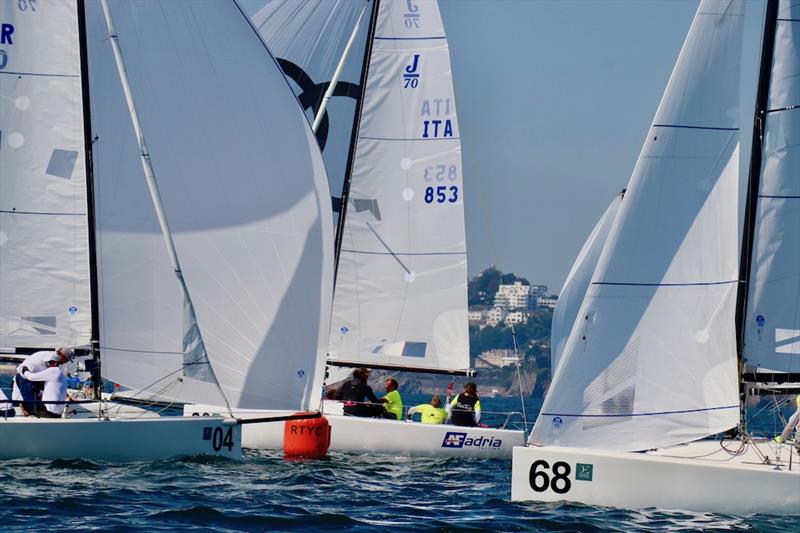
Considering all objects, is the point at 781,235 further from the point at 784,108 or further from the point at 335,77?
the point at 335,77

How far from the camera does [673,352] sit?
619 inches

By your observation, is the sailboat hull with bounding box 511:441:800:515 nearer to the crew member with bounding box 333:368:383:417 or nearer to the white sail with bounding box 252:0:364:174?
the crew member with bounding box 333:368:383:417

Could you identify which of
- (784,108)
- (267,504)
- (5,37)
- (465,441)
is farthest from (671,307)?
(5,37)

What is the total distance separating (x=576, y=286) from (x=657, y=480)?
40.9ft

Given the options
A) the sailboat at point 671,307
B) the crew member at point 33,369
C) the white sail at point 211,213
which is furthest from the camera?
the white sail at point 211,213

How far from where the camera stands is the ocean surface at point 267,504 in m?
13.7

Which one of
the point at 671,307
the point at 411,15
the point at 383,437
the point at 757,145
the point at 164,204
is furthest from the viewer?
the point at 411,15

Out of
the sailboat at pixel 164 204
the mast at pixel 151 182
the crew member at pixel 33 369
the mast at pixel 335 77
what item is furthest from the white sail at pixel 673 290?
the mast at pixel 335 77

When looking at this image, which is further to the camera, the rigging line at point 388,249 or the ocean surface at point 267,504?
the rigging line at point 388,249

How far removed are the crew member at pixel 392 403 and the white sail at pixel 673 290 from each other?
7689 millimetres

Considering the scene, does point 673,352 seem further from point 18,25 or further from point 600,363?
point 18,25

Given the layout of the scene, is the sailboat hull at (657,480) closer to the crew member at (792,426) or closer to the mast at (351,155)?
the crew member at (792,426)

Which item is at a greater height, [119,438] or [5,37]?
[5,37]

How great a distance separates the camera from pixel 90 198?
62.2 ft
